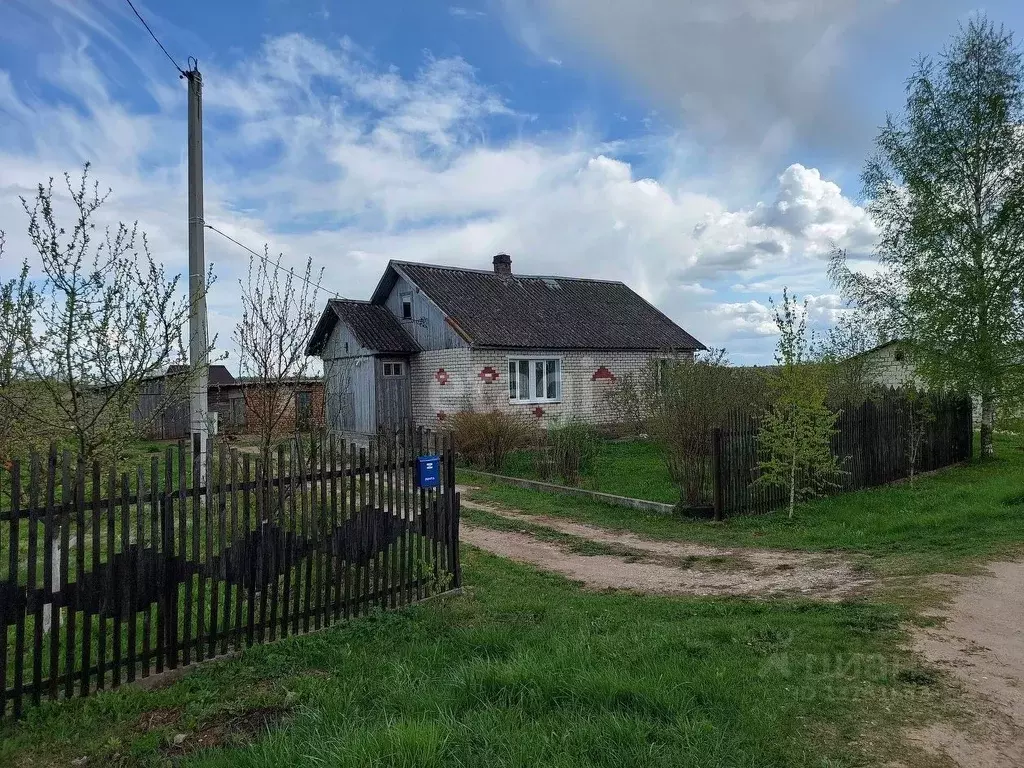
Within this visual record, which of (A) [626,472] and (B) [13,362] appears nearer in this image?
(B) [13,362]

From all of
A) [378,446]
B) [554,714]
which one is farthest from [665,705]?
[378,446]

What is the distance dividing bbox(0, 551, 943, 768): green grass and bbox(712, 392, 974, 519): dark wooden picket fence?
5.26 m

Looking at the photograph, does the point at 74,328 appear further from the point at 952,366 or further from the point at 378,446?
the point at 952,366

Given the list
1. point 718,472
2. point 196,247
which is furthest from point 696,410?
point 196,247

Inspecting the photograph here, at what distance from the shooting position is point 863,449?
519 inches

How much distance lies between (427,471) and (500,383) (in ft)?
46.7

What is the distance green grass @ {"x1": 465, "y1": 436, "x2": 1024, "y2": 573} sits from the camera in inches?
336

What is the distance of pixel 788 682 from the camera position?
4180 mm

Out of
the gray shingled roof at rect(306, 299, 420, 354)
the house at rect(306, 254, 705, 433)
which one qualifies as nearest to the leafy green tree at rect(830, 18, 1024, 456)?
the house at rect(306, 254, 705, 433)

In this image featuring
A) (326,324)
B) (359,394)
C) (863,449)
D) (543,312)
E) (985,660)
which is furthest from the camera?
(326,324)

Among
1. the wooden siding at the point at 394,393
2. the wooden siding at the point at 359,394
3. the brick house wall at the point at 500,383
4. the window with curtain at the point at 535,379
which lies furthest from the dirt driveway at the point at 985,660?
the wooden siding at the point at 359,394

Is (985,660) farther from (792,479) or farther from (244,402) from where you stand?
(244,402)

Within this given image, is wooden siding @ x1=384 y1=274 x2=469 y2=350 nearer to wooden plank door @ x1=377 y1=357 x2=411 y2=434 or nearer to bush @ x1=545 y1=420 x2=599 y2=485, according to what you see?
wooden plank door @ x1=377 y1=357 x2=411 y2=434

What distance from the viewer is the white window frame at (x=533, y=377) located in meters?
21.0
